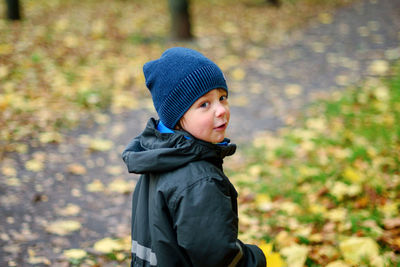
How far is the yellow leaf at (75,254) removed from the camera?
2.75 metres

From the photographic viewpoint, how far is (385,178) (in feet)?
10.1

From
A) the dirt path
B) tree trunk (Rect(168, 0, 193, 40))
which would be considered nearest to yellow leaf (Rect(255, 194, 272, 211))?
the dirt path

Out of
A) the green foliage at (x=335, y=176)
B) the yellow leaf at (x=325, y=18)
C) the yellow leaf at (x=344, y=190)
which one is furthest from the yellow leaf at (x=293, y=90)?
the yellow leaf at (x=325, y=18)

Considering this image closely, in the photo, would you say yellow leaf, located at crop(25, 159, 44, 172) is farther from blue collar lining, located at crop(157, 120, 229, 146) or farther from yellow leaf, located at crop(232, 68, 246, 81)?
yellow leaf, located at crop(232, 68, 246, 81)

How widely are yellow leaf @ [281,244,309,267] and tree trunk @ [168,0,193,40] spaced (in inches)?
274

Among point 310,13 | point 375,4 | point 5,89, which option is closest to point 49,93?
point 5,89

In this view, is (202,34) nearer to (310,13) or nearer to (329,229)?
(310,13)

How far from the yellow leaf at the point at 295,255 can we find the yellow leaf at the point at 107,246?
4.19ft

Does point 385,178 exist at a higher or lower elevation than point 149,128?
lower

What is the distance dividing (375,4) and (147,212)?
10878 mm

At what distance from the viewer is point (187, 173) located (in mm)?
1476

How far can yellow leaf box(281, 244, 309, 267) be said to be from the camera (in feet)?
7.76

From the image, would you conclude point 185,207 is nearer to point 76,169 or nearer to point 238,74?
point 76,169

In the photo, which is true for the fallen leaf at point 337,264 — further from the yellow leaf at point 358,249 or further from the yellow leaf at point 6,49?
the yellow leaf at point 6,49
